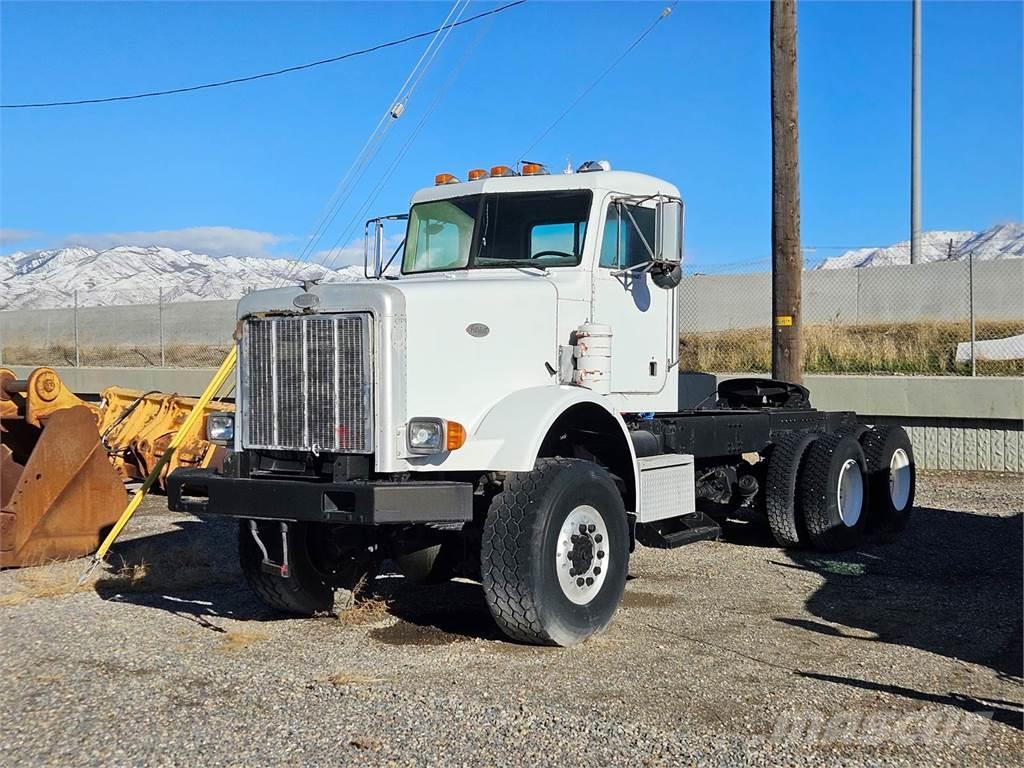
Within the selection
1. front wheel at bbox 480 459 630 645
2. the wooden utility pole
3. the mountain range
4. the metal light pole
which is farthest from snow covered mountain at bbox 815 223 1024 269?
front wheel at bbox 480 459 630 645

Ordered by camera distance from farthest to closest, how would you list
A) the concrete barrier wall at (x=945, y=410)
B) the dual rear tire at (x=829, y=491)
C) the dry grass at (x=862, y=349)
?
the dry grass at (x=862, y=349) < the concrete barrier wall at (x=945, y=410) < the dual rear tire at (x=829, y=491)

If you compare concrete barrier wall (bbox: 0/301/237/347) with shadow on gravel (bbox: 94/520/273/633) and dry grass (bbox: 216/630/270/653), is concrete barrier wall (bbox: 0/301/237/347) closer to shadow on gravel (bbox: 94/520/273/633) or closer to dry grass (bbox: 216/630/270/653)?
shadow on gravel (bbox: 94/520/273/633)

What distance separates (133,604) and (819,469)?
5708 mm

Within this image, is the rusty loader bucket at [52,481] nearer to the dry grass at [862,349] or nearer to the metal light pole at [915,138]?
the dry grass at [862,349]

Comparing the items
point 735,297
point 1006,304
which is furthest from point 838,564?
point 1006,304

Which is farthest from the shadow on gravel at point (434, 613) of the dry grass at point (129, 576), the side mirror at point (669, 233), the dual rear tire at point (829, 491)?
the dual rear tire at point (829, 491)

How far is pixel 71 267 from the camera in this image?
191ft

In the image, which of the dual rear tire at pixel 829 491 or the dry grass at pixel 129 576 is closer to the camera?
the dry grass at pixel 129 576

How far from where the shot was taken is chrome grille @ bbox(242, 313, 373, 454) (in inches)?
241

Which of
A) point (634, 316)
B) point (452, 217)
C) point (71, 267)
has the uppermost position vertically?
point (71, 267)

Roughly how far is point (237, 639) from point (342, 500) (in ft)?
4.53

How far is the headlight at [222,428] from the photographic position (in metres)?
6.88

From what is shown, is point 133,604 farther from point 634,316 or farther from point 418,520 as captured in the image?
point 634,316

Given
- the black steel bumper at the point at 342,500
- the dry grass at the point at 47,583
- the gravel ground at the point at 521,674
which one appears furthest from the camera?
the dry grass at the point at 47,583
